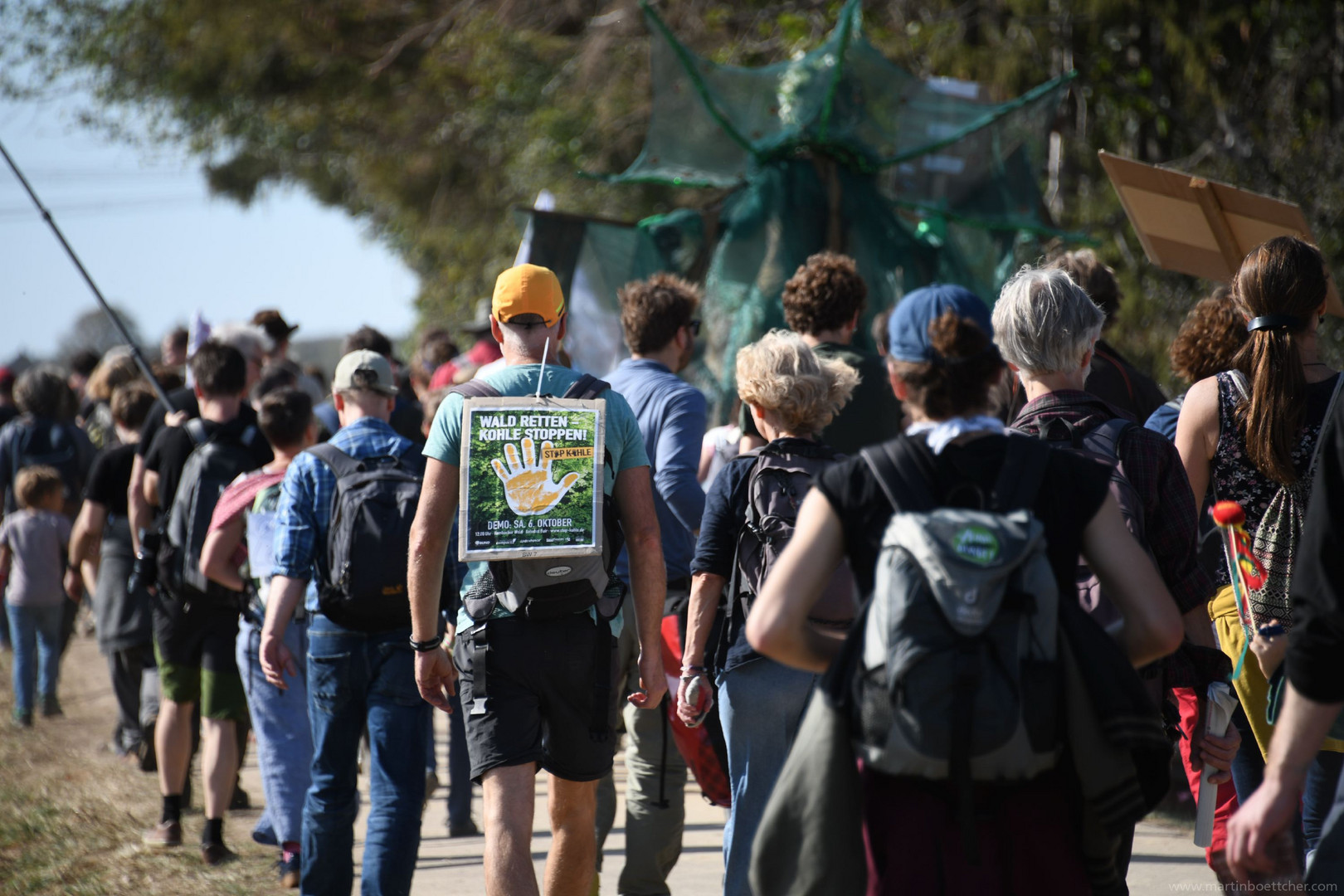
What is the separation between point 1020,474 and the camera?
2287 millimetres

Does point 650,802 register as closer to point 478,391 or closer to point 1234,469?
point 478,391

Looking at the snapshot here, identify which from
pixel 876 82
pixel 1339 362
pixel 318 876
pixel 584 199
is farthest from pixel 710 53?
pixel 318 876

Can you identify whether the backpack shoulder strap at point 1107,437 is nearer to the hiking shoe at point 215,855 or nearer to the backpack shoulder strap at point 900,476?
the backpack shoulder strap at point 900,476

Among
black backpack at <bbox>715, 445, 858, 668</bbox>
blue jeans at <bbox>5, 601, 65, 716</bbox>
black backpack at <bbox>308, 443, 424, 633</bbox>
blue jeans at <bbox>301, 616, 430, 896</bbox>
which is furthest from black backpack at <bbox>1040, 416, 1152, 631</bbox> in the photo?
blue jeans at <bbox>5, 601, 65, 716</bbox>

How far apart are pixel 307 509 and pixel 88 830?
265cm

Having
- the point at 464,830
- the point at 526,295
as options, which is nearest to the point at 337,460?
the point at 526,295

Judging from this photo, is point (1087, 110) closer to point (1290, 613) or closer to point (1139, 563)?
point (1290, 613)

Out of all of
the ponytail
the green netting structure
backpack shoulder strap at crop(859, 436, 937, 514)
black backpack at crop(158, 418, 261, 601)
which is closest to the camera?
backpack shoulder strap at crop(859, 436, 937, 514)

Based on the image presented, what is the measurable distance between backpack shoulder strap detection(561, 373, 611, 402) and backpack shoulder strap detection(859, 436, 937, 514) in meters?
1.37

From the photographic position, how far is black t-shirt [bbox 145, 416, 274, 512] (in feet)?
18.2

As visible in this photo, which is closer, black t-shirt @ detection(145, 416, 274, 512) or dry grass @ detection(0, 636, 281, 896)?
dry grass @ detection(0, 636, 281, 896)

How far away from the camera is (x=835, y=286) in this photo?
438 centimetres

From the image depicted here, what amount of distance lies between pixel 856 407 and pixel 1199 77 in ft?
20.9

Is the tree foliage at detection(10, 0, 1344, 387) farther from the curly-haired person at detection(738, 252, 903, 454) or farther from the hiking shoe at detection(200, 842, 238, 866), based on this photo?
the hiking shoe at detection(200, 842, 238, 866)
